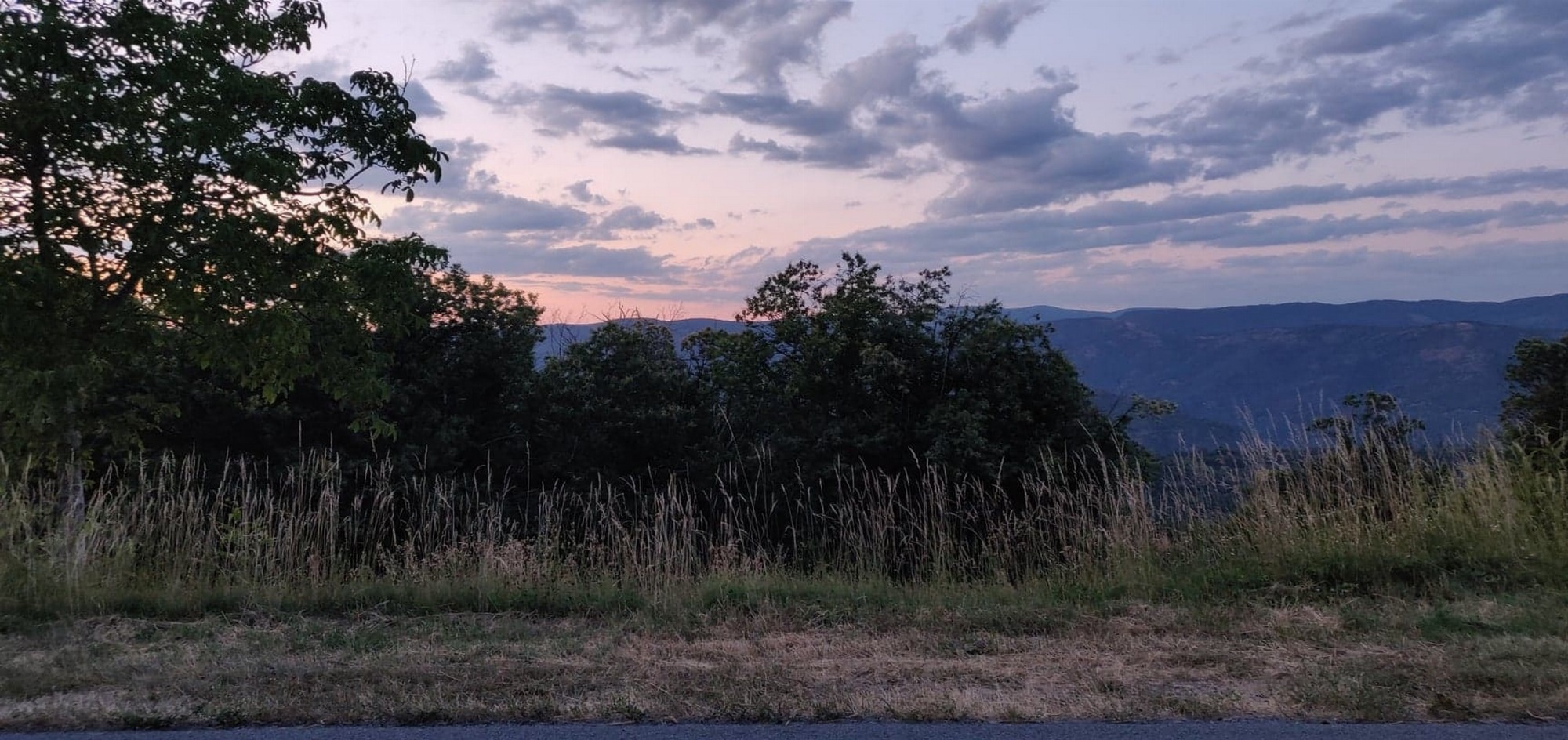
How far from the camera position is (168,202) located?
7.30m

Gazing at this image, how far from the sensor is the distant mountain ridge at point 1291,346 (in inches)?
2046

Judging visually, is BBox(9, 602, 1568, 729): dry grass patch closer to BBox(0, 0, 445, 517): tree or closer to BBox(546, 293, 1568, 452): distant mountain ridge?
BBox(0, 0, 445, 517): tree

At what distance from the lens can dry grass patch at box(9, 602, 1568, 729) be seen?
452 centimetres

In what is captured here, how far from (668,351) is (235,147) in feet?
43.1

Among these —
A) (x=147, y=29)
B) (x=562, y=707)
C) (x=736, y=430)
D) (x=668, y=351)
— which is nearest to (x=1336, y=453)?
(x=562, y=707)

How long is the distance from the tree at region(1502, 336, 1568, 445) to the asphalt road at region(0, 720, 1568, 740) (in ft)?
41.4

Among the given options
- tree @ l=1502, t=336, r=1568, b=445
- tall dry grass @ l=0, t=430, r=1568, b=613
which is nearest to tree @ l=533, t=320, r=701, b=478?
tall dry grass @ l=0, t=430, r=1568, b=613

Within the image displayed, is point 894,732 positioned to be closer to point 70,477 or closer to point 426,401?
point 70,477

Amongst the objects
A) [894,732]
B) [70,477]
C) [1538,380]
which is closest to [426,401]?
→ [70,477]

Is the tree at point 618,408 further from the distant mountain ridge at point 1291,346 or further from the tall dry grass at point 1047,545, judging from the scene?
the tall dry grass at point 1047,545

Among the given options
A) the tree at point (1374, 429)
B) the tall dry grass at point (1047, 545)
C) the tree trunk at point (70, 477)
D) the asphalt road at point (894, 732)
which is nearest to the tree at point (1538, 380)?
the tree at point (1374, 429)

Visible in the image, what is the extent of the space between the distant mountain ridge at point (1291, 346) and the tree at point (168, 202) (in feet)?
40.4

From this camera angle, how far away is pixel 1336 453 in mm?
8641

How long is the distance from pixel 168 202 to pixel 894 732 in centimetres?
641
